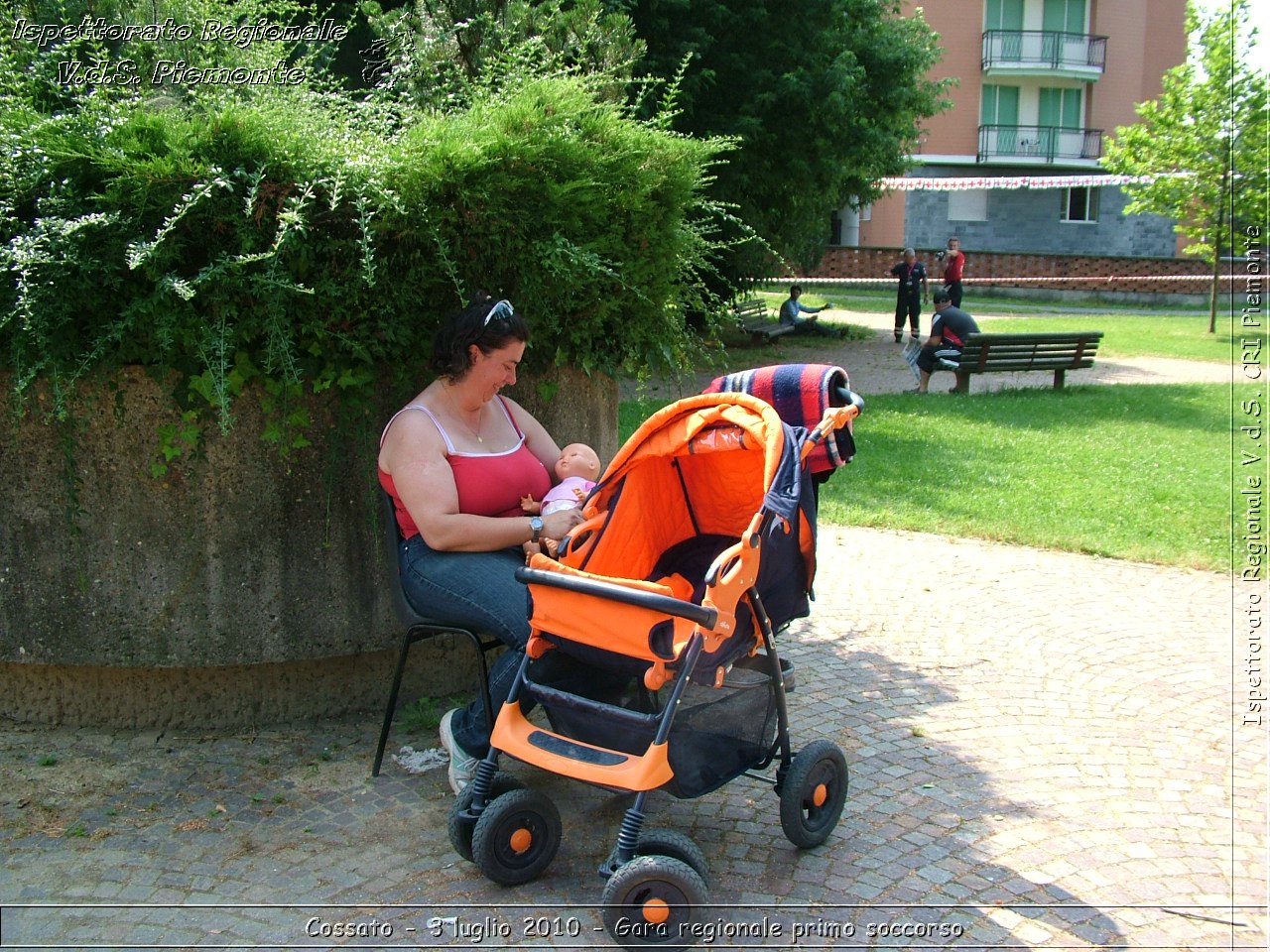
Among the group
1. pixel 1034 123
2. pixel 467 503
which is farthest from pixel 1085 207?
pixel 467 503

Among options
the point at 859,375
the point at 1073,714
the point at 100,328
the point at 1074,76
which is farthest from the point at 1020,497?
the point at 1074,76

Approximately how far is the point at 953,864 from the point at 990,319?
78.5ft

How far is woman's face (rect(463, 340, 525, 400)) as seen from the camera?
13.3ft

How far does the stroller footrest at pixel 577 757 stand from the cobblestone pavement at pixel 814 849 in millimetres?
426

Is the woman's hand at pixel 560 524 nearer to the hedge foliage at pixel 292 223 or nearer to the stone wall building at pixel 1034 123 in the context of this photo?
the hedge foliage at pixel 292 223

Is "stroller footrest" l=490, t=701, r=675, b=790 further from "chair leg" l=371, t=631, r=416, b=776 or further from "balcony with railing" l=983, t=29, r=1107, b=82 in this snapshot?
"balcony with railing" l=983, t=29, r=1107, b=82

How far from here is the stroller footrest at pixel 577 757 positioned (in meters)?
3.26

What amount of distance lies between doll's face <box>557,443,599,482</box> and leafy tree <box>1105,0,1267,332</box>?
2122cm

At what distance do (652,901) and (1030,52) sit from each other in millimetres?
43071

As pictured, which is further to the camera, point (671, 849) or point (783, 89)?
point (783, 89)

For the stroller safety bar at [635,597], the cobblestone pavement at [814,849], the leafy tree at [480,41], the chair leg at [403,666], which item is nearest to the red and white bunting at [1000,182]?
the leafy tree at [480,41]

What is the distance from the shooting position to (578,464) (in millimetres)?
4398

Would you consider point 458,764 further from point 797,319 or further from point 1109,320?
point 1109,320

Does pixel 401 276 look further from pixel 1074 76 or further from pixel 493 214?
pixel 1074 76
